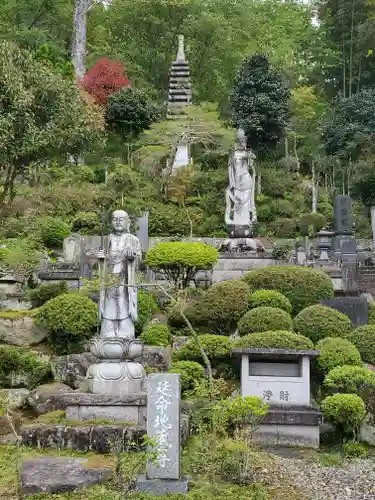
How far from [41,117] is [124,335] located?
14.9 ft

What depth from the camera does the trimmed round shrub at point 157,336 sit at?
1258cm

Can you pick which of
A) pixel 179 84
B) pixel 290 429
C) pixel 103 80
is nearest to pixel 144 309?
pixel 290 429

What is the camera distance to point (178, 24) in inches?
1314

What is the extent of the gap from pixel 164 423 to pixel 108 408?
1.84 m

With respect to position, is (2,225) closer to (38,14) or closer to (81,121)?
(81,121)

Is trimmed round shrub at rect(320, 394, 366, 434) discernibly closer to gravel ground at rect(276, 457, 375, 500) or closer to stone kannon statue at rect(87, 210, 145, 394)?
gravel ground at rect(276, 457, 375, 500)

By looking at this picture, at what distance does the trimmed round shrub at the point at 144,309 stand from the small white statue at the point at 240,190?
5966mm

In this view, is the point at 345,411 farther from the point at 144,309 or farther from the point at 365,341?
the point at 144,309

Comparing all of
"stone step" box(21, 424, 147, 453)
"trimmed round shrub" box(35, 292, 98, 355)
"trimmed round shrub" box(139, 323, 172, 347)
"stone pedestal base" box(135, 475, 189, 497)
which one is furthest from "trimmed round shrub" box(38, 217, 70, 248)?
"stone pedestal base" box(135, 475, 189, 497)

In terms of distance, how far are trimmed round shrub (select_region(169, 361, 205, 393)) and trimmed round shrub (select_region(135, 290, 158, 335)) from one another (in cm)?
244

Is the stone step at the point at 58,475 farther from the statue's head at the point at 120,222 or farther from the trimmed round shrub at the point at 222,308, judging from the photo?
the trimmed round shrub at the point at 222,308

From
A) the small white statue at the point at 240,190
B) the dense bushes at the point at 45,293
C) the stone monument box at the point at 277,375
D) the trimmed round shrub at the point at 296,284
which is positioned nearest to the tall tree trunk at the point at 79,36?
the small white statue at the point at 240,190

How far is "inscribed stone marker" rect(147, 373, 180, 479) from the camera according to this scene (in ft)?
22.8

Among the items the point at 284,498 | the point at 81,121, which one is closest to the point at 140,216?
the point at 81,121
